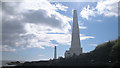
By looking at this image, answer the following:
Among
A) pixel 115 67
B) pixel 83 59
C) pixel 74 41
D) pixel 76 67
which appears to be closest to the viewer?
pixel 115 67

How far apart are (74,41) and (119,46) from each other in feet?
44.9

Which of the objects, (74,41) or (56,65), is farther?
(74,41)

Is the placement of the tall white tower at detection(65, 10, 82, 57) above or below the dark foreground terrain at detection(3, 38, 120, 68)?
above

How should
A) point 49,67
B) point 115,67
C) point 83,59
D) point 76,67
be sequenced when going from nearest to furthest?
point 115,67, point 76,67, point 49,67, point 83,59

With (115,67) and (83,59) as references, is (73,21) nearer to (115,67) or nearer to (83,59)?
(83,59)

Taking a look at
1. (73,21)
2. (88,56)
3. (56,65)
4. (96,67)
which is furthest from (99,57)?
(73,21)

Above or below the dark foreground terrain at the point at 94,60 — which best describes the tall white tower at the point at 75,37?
above

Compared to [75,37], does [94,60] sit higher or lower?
lower

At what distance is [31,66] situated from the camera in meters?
26.6

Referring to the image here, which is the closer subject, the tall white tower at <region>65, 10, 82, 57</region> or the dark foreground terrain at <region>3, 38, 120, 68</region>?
the dark foreground terrain at <region>3, 38, 120, 68</region>

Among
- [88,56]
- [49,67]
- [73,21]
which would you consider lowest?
[49,67]

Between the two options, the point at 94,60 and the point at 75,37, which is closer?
the point at 94,60

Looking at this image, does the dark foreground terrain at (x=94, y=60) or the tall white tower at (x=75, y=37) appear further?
the tall white tower at (x=75, y=37)

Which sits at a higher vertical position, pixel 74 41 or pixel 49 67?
pixel 74 41
